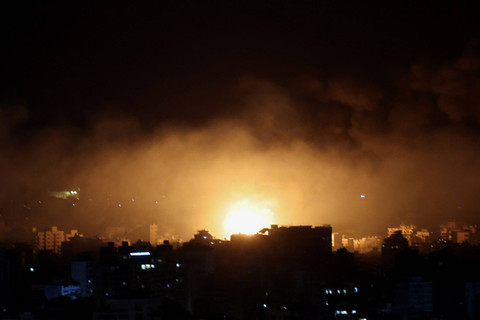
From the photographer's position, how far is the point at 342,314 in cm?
864

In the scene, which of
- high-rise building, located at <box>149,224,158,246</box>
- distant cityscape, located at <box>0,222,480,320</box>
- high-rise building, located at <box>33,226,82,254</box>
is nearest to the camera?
distant cityscape, located at <box>0,222,480,320</box>

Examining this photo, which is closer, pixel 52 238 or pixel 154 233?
pixel 52 238

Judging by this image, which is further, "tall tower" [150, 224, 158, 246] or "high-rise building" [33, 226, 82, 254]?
"tall tower" [150, 224, 158, 246]

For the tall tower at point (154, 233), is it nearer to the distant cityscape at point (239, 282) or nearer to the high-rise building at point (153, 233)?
the high-rise building at point (153, 233)

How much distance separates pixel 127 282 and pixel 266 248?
2.69 m

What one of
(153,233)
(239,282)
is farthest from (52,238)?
(239,282)

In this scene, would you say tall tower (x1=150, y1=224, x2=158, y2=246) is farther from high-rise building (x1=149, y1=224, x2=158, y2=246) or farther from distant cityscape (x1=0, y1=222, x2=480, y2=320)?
distant cityscape (x1=0, y1=222, x2=480, y2=320)

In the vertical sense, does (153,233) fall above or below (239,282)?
above

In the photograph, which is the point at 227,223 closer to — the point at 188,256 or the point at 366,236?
the point at 366,236

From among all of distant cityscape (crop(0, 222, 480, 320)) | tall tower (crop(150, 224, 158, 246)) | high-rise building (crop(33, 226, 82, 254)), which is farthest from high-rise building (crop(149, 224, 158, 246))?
distant cityscape (crop(0, 222, 480, 320))

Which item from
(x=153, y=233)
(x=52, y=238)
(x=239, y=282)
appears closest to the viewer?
(x=239, y=282)

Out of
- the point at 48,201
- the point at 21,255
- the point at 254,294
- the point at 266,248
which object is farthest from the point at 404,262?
the point at 48,201

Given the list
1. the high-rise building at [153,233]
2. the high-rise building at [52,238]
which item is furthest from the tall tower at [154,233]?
the high-rise building at [52,238]

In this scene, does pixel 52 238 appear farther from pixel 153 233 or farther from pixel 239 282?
pixel 239 282
